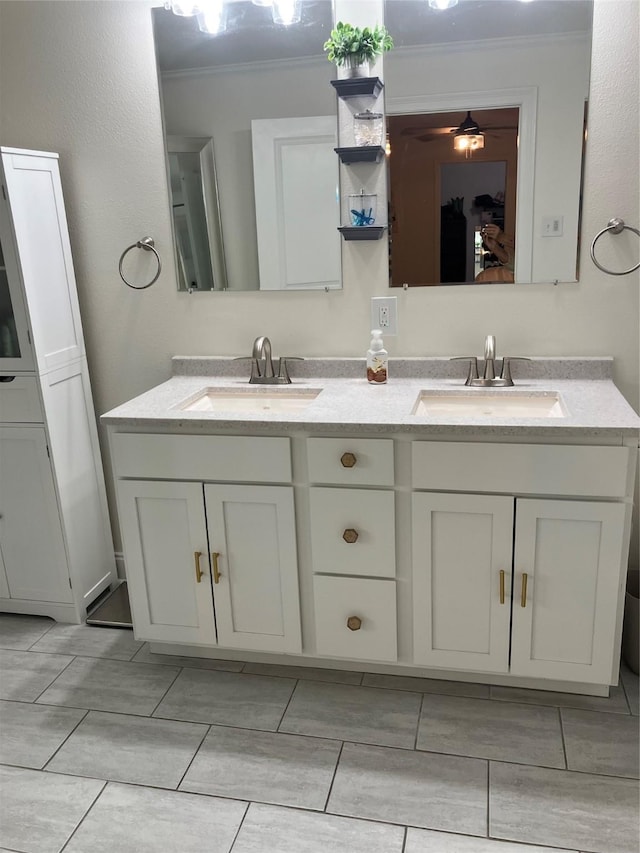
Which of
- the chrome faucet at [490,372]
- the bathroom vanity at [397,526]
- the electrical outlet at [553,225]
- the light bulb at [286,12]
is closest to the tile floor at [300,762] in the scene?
the bathroom vanity at [397,526]

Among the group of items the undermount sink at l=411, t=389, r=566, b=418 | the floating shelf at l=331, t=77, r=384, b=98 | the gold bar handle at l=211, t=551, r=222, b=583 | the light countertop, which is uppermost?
the floating shelf at l=331, t=77, r=384, b=98

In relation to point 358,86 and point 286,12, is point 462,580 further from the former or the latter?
point 286,12

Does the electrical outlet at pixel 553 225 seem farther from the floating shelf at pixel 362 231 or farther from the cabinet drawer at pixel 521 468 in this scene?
the cabinet drawer at pixel 521 468

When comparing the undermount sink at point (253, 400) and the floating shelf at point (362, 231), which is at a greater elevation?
the floating shelf at point (362, 231)

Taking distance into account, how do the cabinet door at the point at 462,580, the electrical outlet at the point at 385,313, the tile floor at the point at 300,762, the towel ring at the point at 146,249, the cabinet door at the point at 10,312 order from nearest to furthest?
the tile floor at the point at 300,762 < the cabinet door at the point at 462,580 < the cabinet door at the point at 10,312 < the electrical outlet at the point at 385,313 < the towel ring at the point at 146,249

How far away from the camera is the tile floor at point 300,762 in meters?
1.71

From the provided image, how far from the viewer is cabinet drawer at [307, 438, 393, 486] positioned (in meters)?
2.01

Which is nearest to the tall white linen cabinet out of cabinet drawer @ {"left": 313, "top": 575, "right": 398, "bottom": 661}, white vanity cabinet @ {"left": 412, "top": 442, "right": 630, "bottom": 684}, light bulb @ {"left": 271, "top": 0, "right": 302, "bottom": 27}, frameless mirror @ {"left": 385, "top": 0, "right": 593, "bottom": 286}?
light bulb @ {"left": 271, "top": 0, "right": 302, "bottom": 27}

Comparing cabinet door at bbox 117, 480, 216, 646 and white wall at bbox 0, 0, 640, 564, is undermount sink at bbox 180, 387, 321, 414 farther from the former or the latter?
cabinet door at bbox 117, 480, 216, 646

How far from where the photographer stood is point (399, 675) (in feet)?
7.46

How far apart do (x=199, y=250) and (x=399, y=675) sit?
5.16ft

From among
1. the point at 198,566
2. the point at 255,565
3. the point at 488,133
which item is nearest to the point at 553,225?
the point at 488,133

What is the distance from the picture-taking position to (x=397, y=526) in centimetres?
206

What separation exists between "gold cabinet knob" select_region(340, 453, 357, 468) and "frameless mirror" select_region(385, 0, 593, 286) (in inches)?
29.8
